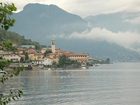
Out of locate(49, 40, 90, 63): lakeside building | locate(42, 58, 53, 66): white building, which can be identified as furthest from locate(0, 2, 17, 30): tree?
locate(49, 40, 90, 63): lakeside building

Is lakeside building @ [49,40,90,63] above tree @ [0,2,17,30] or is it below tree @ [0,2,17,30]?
above

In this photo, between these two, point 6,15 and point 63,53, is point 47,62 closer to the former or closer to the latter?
point 63,53

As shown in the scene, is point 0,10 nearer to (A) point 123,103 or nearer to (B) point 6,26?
(B) point 6,26

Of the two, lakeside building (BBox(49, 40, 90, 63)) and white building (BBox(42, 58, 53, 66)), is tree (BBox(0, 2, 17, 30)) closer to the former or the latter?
white building (BBox(42, 58, 53, 66))

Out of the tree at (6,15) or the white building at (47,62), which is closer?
the tree at (6,15)

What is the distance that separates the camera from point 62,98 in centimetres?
4328

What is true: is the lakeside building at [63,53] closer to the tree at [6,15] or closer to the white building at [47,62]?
the white building at [47,62]

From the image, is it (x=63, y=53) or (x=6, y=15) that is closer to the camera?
(x=6, y=15)

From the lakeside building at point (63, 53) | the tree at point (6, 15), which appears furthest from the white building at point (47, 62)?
the tree at point (6, 15)

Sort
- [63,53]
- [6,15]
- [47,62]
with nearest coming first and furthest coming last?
1. [6,15]
2. [47,62]
3. [63,53]

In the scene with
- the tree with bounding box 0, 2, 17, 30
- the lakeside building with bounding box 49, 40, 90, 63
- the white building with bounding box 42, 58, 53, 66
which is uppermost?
the lakeside building with bounding box 49, 40, 90, 63


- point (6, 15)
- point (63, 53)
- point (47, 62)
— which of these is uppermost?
point (63, 53)

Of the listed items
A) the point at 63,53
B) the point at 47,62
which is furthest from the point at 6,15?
the point at 63,53

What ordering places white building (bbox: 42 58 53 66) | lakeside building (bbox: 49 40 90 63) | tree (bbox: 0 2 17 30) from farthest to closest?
lakeside building (bbox: 49 40 90 63), white building (bbox: 42 58 53 66), tree (bbox: 0 2 17 30)
